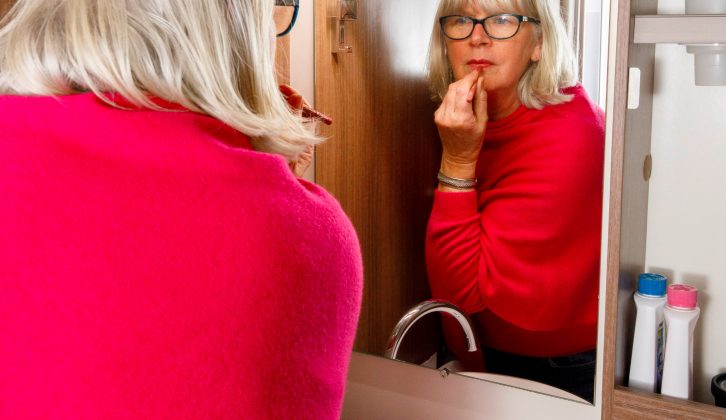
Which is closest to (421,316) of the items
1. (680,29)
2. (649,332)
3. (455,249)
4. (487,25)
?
(455,249)

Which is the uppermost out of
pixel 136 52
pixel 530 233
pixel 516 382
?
pixel 136 52

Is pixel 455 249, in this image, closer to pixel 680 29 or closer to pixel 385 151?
pixel 385 151

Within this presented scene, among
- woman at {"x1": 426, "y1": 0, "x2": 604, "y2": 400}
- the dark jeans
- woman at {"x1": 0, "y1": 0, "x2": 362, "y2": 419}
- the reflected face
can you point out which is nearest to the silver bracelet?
woman at {"x1": 426, "y1": 0, "x2": 604, "y2": 400}

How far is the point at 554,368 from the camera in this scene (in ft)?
3.43

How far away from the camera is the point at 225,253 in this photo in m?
0.62

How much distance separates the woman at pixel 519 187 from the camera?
982mm

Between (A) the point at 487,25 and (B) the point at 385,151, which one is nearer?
(A) the point at 487,25

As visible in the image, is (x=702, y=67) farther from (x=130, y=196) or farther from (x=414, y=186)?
(x=130, y=196)

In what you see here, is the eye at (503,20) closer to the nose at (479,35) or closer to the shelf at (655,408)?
the nose at (479,35)

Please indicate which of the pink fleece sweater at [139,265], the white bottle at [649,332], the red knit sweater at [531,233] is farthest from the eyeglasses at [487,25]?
the pink fleece sweater at [139,265]

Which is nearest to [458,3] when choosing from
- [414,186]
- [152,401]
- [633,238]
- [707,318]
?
[414,186]

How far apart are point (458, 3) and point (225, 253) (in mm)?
583

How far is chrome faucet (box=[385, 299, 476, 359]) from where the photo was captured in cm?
110

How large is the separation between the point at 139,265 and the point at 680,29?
2.15 ft
